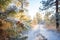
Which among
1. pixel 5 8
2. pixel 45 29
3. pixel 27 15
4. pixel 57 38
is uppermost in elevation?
pixel 5 8

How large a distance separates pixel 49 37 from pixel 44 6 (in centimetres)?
43

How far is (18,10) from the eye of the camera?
1688 mm

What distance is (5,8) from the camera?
1676 millimetres

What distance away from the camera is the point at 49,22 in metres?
1.64

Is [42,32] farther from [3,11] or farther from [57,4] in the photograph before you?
[3,11]

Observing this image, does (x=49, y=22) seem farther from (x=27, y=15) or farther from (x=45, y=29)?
(x=27, y=15)

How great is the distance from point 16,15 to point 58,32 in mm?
614

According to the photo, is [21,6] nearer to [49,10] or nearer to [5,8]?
[5,8]

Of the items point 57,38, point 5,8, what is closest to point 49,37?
point 57,38

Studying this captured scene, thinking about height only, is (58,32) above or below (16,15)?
below

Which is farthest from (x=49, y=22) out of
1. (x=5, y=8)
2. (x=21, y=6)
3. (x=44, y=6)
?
(x=5, y=8)

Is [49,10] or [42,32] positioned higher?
[49,10]

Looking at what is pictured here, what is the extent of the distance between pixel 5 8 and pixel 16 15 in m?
0.18

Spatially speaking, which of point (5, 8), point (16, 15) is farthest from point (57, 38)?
point (5, 8)
